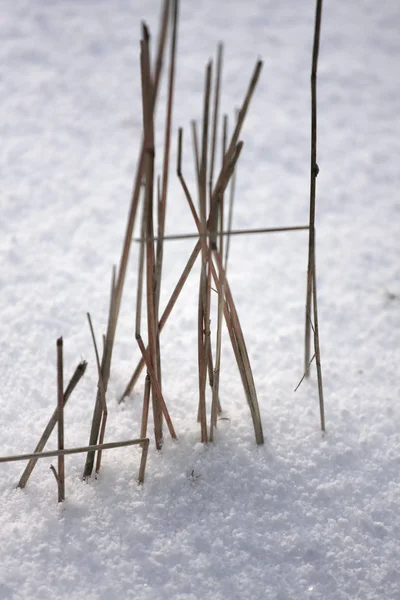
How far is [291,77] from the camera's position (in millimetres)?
1590

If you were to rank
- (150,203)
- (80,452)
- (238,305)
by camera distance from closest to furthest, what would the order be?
1. (150,203)
2. (80,452)
3. (238,305)

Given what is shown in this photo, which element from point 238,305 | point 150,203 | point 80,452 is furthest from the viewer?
point 238,305

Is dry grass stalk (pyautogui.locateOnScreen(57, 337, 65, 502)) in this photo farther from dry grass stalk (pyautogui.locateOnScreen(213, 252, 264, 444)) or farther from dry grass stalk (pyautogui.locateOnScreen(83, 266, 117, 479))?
dry grass stalk (pyautogui.locateOnScreen(213, 252, 264, 444))

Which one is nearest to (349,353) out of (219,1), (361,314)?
(361,314)

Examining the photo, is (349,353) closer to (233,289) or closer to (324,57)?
(233,289)

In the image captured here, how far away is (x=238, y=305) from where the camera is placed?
3.52ft

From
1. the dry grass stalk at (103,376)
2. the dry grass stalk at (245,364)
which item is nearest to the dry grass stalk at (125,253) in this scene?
the dry grass stalk at (103,376)

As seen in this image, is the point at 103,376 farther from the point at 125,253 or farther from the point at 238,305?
the point at 238,305

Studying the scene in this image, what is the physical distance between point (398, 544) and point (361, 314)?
0.42m

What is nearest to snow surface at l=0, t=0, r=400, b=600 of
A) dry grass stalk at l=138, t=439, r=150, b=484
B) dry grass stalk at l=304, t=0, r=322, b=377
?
dry grass stalk at l=138, t=439, r=150, b=484

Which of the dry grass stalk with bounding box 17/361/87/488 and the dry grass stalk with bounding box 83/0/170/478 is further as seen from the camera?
the dry grass stalk with bounding box 17/361/87/488

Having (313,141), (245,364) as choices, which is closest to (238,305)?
(245,364)

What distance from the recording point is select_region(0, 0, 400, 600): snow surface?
27.3 inches

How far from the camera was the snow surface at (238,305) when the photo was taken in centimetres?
69
